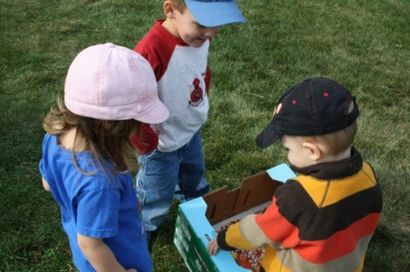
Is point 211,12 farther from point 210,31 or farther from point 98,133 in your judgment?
point 98,133

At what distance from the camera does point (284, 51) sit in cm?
420

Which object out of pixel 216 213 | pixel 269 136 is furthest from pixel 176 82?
pixel 216 213

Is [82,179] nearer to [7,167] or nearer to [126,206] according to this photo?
[126,206]

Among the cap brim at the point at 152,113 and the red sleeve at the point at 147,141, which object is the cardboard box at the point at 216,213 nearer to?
the red sleeve at the point at 147,141

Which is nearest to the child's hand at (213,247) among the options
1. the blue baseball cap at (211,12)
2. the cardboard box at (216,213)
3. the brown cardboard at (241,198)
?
the cardboard box at (216,213)

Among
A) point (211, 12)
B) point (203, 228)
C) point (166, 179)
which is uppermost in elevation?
point (211, 12)

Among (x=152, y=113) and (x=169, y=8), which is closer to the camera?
(x=152, y=113)

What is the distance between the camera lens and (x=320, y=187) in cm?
150

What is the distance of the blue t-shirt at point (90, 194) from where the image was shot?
51.6 inches

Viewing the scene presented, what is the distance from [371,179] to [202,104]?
30.8 inches

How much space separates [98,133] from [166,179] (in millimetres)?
875

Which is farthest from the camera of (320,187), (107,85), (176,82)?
(176,82)

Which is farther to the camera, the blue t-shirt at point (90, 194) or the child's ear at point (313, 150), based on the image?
the child's ear at point (313, 150)

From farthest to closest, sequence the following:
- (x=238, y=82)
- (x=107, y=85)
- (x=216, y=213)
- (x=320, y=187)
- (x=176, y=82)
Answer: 1. (x=238, y=82)
2. (x=216, y=213)
3. (x=176, y=82)
4. (x=320, y=187)
5. (x=107, y=85)
